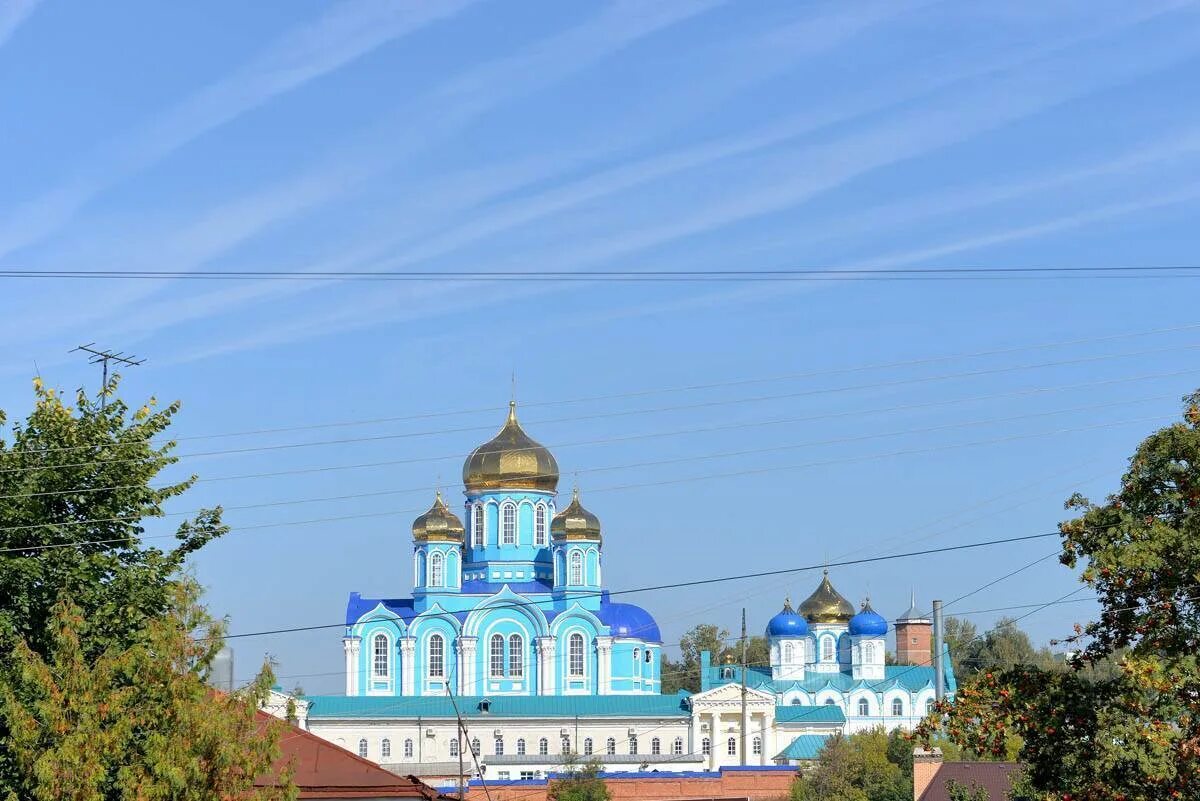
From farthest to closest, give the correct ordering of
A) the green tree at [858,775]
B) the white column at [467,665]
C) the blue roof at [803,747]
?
1. the white column at [467,665]
2. the blue roof at [803,747]
3. the green tree at [858,775]

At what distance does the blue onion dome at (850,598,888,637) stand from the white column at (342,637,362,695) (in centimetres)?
2334

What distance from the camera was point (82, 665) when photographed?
17.2 meters

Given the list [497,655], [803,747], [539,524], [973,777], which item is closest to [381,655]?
[497,655]

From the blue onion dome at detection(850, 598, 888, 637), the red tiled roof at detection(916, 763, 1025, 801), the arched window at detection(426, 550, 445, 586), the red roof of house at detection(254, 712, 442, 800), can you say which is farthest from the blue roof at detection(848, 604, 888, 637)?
the red roof of house at detection(254, 712, 442, 800)

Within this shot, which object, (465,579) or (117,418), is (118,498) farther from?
(465,579)

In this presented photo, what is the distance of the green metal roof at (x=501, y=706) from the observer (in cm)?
6956

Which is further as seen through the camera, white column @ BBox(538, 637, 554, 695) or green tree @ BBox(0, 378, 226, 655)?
white column @ BBox(538, 637, 554, 695)

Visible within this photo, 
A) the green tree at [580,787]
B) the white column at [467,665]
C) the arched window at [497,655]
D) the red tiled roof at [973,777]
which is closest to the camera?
the red tiled roof at [973,777]

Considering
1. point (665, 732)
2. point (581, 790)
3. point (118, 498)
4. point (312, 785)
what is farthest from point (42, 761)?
point (665, 732)

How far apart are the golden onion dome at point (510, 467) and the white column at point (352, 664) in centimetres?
756

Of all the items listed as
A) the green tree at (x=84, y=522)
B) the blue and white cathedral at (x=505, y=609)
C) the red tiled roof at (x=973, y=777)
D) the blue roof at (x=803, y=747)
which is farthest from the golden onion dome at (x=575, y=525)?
the green tree at (x=84, y=522)

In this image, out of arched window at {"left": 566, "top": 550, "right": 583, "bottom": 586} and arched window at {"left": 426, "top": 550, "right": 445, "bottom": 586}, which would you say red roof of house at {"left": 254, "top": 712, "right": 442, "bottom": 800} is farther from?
arched window at {"left": 426, "top": 550, "right": 445, "bottom": 586}

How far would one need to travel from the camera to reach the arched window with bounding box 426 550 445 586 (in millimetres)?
73312

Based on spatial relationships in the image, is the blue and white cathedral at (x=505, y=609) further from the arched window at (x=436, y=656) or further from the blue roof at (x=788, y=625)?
the blue roof at (x=788, y=625)
